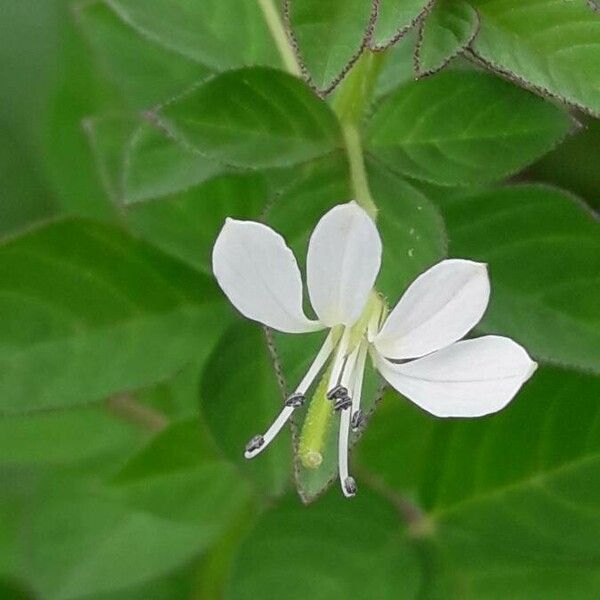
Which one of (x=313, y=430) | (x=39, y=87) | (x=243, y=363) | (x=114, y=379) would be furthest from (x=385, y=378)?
(x=39, y=87)

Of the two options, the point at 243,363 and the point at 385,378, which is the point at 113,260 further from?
the point at 385,378

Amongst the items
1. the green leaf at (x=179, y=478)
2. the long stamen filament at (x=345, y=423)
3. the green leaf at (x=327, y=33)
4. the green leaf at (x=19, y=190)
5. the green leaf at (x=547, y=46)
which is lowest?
the green leaf at (x=19, y=190)

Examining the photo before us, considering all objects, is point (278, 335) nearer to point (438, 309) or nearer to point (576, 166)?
point (438, 309)

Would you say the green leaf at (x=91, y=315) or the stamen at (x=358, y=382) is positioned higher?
the stamen at (x=358, y=382)

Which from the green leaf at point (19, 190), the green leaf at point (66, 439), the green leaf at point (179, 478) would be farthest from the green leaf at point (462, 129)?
the green leaf at point (19, 190)

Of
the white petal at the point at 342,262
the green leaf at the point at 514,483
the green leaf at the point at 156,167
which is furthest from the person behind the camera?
the green leaf at the point at 514,483

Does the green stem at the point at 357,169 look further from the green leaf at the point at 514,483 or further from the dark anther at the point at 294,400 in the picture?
the green leaf at the point at 514,483

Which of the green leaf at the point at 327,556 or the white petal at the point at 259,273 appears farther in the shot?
the green leaf at the point at 327,556
